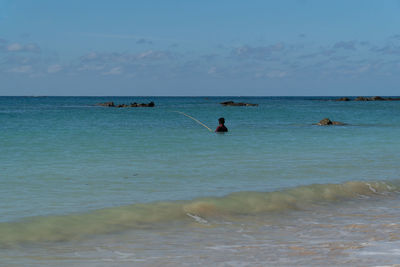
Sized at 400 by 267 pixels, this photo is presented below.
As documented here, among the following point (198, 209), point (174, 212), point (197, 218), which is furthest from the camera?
point (198, 209)

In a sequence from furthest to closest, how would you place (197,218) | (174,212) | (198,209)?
(198,209), (174,212), (197,218)

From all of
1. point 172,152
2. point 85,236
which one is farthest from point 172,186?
point 172,152

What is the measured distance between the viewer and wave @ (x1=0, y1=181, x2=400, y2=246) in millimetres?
7848

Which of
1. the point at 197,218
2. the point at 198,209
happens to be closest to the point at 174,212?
the point at 198,209

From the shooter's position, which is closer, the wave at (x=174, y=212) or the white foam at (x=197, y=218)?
the wave at (x=174, y=212)

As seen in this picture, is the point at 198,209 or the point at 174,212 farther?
the point at 198,209

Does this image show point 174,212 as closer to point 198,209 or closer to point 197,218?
point 198,209

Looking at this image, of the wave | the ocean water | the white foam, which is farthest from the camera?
the white foam

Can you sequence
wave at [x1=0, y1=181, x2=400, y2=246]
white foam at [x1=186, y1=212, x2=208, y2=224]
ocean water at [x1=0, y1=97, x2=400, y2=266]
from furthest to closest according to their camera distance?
1. white foam at [x1=186, y1=212, x2=208, y2=224]
2. wave at [x1=0, y1=181, x2=400, y2=246]
3. ocean water at [x1=0, y1=97, x2=400, y2=266]

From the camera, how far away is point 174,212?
9242 mm

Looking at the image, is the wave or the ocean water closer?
the ocean water

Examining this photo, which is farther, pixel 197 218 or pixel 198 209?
pixel 198 209

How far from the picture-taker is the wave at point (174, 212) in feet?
25.7

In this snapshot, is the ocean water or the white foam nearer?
the ocean water
